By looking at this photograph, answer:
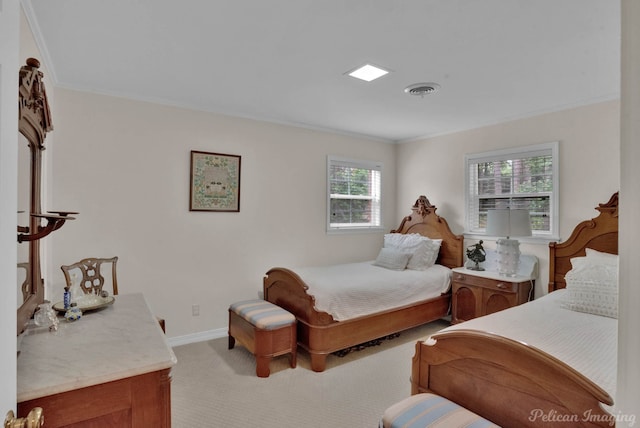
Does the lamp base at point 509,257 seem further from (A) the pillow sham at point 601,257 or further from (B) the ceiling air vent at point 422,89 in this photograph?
(B) the ceiling air vent at point 422,89

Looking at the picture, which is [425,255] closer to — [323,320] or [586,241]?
[586,241]

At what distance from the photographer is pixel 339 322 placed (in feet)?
10.4

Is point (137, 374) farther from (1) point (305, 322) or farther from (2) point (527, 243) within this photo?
(2) point (527, 243)

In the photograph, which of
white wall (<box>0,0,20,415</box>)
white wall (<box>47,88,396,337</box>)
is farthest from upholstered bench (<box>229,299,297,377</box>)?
white wall (<box>0,0,20,415</box>)

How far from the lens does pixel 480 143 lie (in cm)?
430

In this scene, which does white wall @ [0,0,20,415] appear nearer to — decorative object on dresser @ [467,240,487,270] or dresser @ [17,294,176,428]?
dresser @ [17,294,176,428]

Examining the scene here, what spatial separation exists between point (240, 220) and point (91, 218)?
143 cm

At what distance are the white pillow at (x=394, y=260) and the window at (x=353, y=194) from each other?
2.32 feet

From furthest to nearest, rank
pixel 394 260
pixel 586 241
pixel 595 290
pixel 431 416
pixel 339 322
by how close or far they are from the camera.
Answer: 1. pixel 394 260
2. pixel 586 241
3. pixel 339 322
4. pixel 595 290
5. pixel 431 416

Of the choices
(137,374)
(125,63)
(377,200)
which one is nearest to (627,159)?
(137,374)

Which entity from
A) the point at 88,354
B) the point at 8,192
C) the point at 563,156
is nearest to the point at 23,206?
the point at 88,354

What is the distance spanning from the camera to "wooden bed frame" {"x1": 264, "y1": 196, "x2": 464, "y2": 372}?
10.1 feet

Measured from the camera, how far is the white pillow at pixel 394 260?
423 cm

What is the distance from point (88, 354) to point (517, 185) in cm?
425
